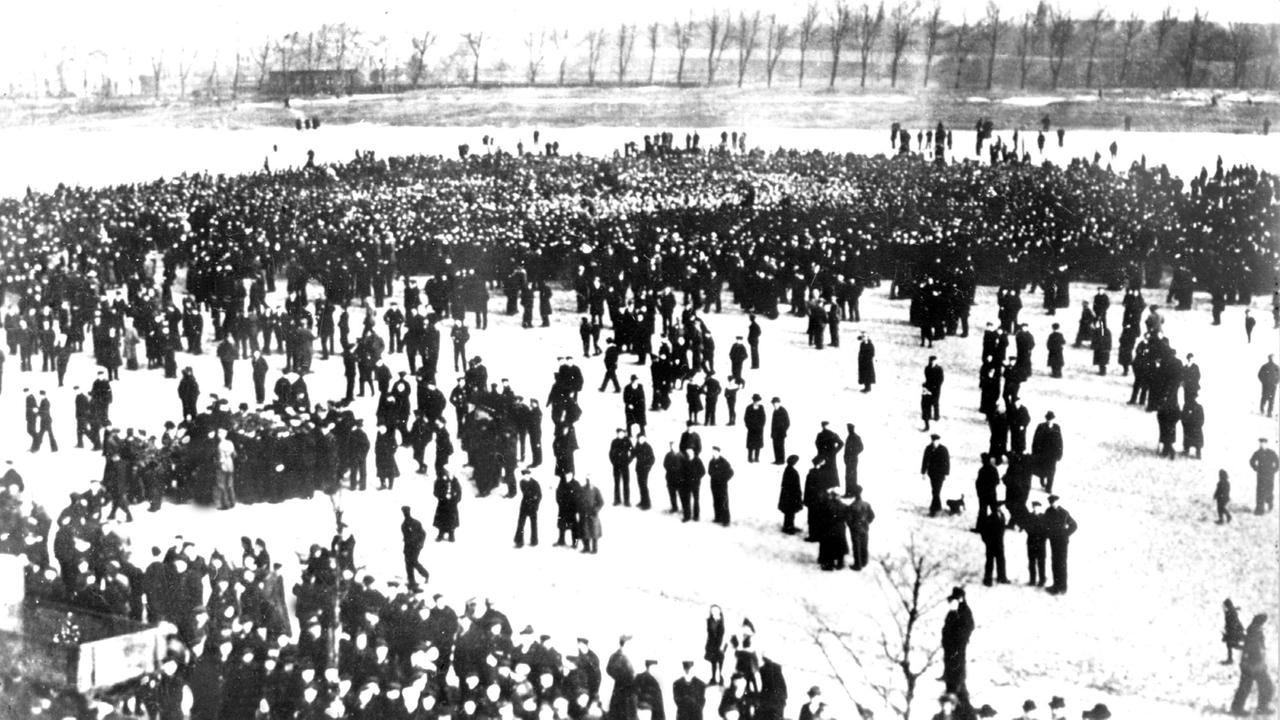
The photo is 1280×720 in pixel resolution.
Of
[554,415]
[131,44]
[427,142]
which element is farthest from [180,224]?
[131,44]

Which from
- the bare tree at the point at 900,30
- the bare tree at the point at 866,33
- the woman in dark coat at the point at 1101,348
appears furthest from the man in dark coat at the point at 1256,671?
the bare tree at the point at 900,30

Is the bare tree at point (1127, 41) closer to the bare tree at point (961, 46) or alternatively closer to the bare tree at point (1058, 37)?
the bare tree at point (1058, 37)

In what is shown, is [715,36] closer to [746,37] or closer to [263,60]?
[746,37]

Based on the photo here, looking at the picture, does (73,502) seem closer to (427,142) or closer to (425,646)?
(425,646)

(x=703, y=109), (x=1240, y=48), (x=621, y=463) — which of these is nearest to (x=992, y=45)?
(x=1240, y=48)

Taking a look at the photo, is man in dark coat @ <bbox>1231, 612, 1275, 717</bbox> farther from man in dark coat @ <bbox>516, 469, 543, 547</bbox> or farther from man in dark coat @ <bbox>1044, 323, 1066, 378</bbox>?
man in dark coat @ <bbox>1044, 323, 1066, 378</bbox>

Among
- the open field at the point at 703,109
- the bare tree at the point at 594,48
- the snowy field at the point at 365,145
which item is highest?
the bare tree at the point at 594,48
